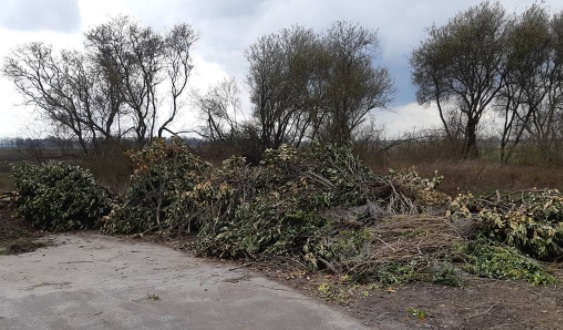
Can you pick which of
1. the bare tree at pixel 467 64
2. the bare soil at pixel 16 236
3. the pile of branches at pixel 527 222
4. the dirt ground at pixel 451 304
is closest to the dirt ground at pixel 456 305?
the dirt ground at pixel 451 304

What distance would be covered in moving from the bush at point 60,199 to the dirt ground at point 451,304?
5.93 m

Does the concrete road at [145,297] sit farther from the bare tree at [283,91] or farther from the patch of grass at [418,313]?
the bare tree at [283,91]

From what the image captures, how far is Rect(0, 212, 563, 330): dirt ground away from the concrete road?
282 millimetres

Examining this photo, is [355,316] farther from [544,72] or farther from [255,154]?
[544,72]

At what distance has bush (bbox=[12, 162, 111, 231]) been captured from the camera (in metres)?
9.92

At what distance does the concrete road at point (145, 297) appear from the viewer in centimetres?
438

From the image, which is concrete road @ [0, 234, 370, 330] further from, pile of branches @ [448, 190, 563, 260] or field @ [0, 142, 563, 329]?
pile of branches @ [448, 190, 563, 260]

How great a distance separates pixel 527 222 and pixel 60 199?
874 cm

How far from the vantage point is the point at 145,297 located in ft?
16.9

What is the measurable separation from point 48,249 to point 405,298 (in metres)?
6.10

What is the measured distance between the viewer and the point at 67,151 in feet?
64.4

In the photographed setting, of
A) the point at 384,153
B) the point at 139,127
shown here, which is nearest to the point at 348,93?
the point at 384,153

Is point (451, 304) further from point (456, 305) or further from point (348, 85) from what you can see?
point (348, 85)

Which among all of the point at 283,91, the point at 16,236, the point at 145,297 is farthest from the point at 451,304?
the point at 283,91
